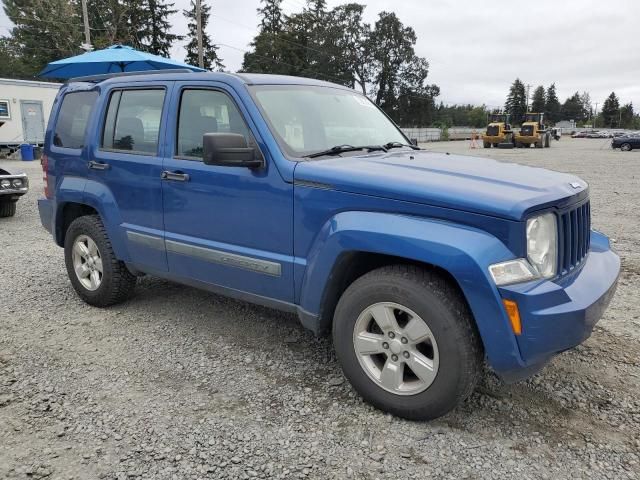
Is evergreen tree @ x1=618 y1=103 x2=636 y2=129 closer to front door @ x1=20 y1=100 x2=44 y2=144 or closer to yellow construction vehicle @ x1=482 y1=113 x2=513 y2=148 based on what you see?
yellow construction vehicle @ x1=482 y1=113 x2=513 y2=148

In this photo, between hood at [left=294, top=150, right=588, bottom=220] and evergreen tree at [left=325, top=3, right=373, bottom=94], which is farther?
evergreen tree at [left=325, top=3, right=373, bottom=94]

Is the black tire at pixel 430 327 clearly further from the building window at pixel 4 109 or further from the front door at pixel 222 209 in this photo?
the building window at pixel 4 109

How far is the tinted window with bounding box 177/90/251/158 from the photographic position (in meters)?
3.52

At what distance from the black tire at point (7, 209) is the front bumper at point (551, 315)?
9029mm

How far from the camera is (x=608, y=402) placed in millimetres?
3105

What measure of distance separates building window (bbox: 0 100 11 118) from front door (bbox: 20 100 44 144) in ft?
2.02

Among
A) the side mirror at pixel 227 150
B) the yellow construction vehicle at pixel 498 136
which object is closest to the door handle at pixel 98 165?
the side mirror at pixel 227 150

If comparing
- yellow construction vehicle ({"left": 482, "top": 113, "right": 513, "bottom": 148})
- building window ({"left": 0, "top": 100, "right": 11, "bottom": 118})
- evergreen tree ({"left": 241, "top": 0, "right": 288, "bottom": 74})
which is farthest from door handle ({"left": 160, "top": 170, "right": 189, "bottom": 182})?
evergreen tree ({"left": 241, "top": 0, "right": 288, "bottom": 74})

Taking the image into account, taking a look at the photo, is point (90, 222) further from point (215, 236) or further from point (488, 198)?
point (488, 198)

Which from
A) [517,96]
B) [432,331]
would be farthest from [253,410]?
[517,96]

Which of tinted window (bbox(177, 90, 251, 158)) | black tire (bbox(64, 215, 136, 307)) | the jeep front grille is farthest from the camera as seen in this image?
black tire (bbox(64, 215, 136, 307))

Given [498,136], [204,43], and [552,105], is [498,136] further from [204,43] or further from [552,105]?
[552,105]

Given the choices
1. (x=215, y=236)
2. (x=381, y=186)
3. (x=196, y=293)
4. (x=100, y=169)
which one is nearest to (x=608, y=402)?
(x=381, y=186)

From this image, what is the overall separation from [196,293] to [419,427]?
2827 mm
